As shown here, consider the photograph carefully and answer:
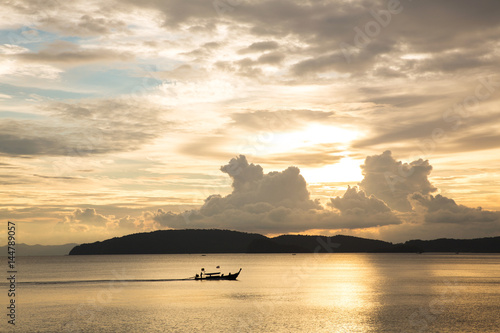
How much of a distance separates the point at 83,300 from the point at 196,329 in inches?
1679

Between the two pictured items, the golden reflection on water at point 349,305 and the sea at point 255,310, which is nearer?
the sea at point 255,310

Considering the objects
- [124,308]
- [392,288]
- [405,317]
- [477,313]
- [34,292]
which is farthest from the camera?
[392,288]

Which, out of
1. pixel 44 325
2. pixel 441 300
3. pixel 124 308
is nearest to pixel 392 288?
pixel 441 300

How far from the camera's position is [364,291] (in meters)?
118

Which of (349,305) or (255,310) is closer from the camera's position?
(255,310)

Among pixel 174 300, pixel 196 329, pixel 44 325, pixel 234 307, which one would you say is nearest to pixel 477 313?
pixel 234 307

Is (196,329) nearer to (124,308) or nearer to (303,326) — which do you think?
(303,326)

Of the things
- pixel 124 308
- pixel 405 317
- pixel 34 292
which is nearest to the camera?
pixel 405 317

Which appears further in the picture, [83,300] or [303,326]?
[83,300]

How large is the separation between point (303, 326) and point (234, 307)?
21686 mm

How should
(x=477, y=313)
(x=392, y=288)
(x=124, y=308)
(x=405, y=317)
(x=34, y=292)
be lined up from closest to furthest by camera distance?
(x=405, y=317)
(x=477, y=313)
(x=124, y=308)
(x=34, y=292)
(x=392, y=288)

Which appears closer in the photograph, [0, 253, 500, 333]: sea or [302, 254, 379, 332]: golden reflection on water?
[0, 253, 500, 333]: sea

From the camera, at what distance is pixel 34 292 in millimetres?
116438

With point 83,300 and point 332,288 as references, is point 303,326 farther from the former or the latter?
point 332,288
